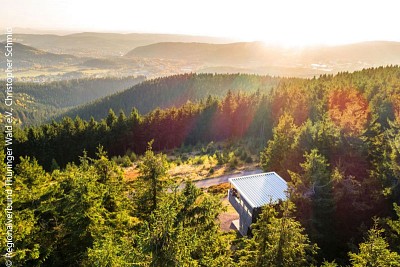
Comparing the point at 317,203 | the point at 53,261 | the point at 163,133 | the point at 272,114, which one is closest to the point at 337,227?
the point at 317,203

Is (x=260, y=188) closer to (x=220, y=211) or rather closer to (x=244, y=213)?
(x=244, y=213)

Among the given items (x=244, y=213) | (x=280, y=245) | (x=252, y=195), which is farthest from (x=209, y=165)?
(x=280, y=245)

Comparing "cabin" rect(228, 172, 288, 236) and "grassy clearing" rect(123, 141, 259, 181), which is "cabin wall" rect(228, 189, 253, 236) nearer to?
"cabin" rect(228, 172, 288, 236)

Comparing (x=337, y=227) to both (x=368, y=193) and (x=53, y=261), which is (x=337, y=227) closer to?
(x=368, y=193)

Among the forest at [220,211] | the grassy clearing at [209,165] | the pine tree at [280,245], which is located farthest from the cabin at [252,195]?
the grassy clearing at [209,165]

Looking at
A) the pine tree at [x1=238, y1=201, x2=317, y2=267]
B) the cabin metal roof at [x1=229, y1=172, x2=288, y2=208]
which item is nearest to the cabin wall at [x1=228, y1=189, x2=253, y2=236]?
the cabin metal roof at [x1=229, y1=172, x2=288, y2=208]

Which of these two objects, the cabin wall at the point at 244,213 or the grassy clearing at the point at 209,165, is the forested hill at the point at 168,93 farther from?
the cabin wall at the point at 244,213
